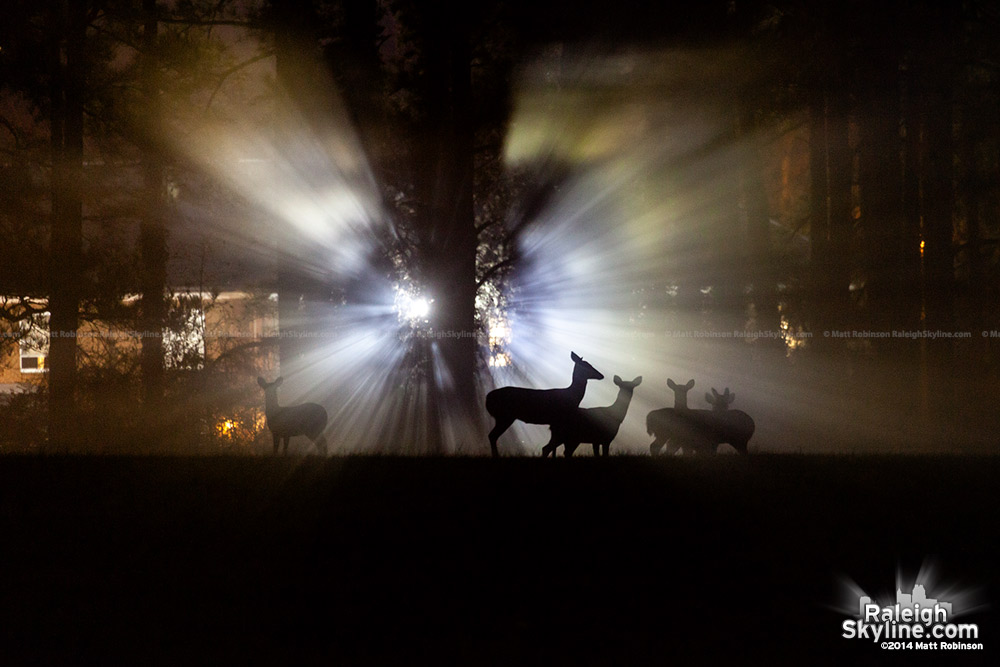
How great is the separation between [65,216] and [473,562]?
14469 millimetres

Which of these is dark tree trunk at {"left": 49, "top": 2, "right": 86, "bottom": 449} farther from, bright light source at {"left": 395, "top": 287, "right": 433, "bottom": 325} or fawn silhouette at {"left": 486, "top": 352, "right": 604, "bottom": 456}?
fawn silhouette at {"left": 486, "top": 352, "right": 604, "bottom": 456}

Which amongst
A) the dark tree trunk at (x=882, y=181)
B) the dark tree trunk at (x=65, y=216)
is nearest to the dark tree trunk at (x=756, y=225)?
the dark tree trunk at (x=882, y=181)

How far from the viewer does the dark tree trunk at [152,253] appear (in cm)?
1791

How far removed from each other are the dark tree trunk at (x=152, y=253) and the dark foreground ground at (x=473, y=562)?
1030 centimetres

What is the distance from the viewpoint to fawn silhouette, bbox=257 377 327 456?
1288 centimetres

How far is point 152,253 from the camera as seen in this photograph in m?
18.4

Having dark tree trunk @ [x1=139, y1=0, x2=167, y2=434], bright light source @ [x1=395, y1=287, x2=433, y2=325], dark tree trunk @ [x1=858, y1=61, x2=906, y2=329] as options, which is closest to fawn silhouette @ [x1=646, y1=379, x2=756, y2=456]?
bright light source @ [x1=395, y1=287, x2=433, y2=325]

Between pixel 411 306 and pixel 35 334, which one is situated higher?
pixel 411 306

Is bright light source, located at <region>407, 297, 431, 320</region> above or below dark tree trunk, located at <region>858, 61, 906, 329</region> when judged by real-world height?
below

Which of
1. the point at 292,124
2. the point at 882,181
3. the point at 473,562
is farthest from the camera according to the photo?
the point at 292,124

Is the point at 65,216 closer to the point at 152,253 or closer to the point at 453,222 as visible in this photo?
the point at 152,253

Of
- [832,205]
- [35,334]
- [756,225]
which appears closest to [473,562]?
[35,334]

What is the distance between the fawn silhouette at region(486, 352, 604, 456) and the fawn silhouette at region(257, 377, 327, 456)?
3491mm

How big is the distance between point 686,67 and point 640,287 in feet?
17.3
